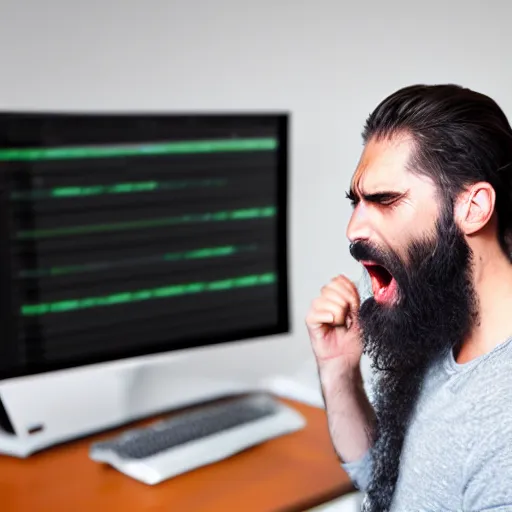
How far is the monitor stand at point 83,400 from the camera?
124cm

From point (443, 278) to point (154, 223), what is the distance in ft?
1.71

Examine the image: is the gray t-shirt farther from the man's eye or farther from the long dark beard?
the man's eye

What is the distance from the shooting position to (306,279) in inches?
65.9

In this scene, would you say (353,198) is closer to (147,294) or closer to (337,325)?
(337,325)

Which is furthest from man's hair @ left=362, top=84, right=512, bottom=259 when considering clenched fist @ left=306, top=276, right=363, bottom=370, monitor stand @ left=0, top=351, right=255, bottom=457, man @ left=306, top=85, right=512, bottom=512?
monitor stand @ left=0, top=351, right=255, bottom=457

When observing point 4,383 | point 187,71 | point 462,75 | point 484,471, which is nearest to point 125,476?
point 4,383

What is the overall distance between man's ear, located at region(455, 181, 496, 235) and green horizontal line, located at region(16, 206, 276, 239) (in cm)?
54

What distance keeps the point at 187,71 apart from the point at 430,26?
1.45 ft

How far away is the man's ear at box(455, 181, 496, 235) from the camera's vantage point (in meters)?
0.86

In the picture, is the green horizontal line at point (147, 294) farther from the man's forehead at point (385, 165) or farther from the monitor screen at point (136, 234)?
the man's forehead at point (385, 165)

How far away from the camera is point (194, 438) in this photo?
126 centimetres

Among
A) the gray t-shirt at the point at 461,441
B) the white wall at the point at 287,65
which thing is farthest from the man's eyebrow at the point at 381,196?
the white wall at the point at 287,65

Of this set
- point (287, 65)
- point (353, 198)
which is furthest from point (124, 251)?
point (287, 65)

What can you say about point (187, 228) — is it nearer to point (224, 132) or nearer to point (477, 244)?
point (224, 132)
